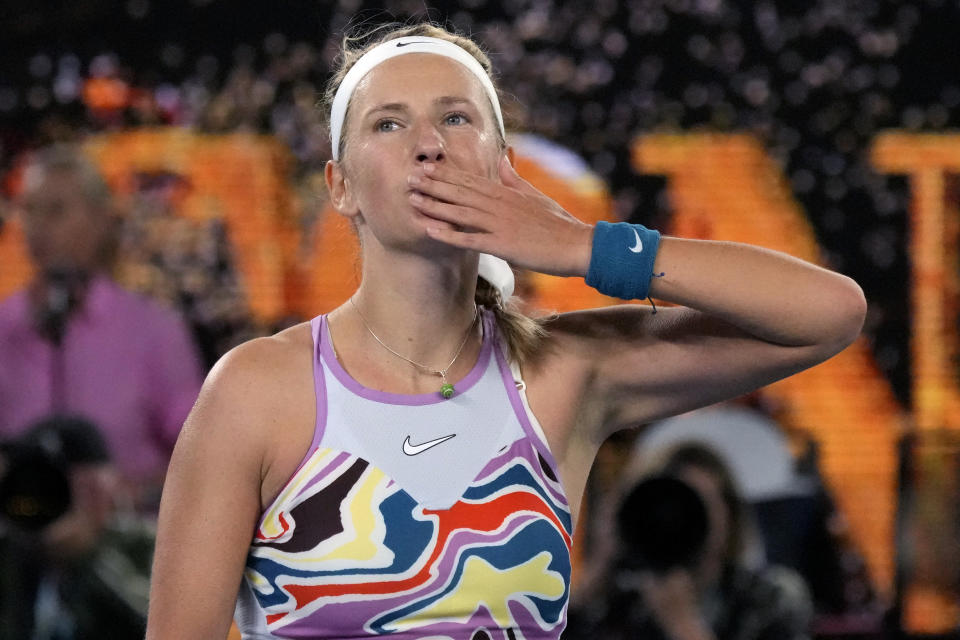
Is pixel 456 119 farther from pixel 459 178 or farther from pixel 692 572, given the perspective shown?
pixel 692 572

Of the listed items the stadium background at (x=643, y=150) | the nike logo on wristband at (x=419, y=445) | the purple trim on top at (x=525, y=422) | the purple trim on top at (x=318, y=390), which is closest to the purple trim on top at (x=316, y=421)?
the purple trim on top at (x=318, y=390)

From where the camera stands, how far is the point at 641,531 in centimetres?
416

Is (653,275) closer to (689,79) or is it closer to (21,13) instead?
(689,79)

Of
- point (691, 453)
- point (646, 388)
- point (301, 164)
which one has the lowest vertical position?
point (691, 453)

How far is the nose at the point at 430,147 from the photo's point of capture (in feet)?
4.77

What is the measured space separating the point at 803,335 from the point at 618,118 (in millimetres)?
2703

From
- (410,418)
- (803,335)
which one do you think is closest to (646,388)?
(803,335)

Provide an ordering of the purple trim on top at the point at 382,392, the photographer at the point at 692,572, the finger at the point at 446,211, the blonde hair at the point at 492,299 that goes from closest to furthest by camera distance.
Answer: the finger at the point at 446,211, the purple trim on top at the point at 382,392, the blonde hair at the point at 492,299, the photographer at the point at 692,572

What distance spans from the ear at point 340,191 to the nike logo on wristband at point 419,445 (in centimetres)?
33

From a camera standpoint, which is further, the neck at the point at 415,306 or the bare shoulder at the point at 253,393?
the neck at the point at 415,306

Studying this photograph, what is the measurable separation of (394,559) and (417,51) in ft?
2.17

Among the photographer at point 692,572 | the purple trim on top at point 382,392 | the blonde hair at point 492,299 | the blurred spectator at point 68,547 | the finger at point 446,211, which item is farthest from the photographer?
the blurred spectator at point 68,547

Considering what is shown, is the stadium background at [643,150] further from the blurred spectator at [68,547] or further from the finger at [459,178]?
the finger at [459,178]

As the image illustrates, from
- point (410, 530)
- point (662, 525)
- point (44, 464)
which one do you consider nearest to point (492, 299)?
point (410, 530)
